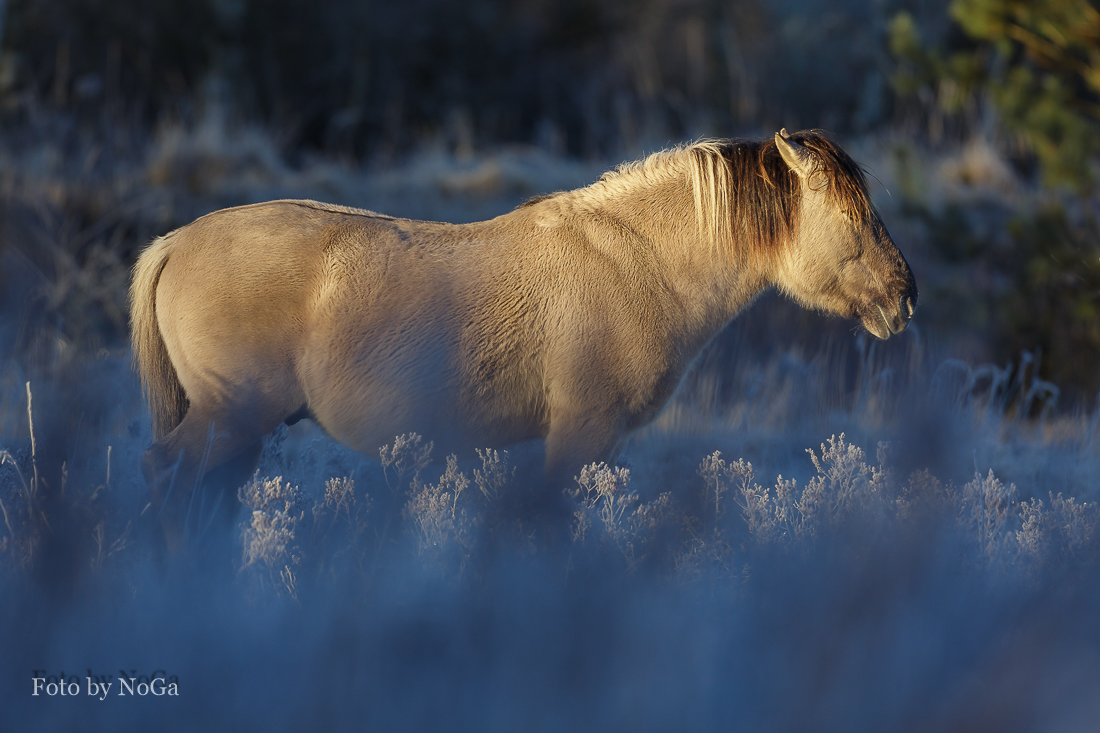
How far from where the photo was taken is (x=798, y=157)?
3438mm

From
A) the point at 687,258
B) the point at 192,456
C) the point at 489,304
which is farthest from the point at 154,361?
the point at 687,258

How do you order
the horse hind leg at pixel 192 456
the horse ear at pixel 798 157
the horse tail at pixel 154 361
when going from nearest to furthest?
1. the horse hind leg at pixel 192 456
2. the horse ear at pixel 798 157
3. the horse tail at pixel 154 361

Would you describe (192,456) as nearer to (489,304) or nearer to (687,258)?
(489,304)

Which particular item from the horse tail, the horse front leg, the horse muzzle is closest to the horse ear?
the horse muzzle

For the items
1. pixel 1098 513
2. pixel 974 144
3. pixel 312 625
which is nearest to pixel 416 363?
pixel 312 625

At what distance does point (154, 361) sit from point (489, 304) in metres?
1.35

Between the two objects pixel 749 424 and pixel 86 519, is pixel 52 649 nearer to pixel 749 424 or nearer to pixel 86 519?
pixel 86 519

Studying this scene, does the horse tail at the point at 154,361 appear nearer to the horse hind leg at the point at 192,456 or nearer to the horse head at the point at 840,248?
the horse hind leg at the point at 192,456

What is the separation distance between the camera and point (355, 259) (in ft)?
11.2

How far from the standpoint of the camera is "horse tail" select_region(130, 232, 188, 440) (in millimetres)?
3535

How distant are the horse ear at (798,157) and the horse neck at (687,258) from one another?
1.17 ft

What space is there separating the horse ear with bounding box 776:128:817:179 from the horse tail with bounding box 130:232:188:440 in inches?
93.0

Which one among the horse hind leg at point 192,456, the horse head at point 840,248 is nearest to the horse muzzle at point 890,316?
the horse head at point 840,248

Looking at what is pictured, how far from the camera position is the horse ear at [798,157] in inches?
135
